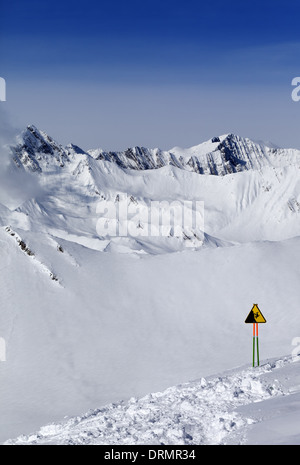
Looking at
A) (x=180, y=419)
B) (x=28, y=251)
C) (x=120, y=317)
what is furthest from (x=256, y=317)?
(x=28, y=251)

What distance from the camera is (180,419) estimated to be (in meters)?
11.8

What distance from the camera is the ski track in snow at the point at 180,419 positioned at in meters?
10.7

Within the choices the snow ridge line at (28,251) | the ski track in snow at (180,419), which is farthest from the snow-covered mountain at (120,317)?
the ski track in snow at (180,419)

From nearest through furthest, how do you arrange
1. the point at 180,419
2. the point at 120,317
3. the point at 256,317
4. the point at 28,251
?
the point at 180,419 → the point at 256,317 → the point at 120,317 → the point at 28,251

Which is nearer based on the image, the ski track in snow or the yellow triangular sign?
the ski track in snow

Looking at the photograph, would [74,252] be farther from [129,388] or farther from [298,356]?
[298,356]

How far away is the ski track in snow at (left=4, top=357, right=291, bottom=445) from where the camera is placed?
35.0 ft

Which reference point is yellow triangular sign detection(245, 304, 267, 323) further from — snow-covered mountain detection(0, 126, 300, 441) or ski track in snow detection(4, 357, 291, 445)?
snow-covered mountain detection(0, 126, 300, 441)

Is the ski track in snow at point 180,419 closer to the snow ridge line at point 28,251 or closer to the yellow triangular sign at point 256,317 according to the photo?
the yellow triangular sign at point 256,317

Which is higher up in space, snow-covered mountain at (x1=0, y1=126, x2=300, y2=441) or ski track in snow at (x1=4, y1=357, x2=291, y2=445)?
snow-covered mountain at (x1=0, y1=126, x2=300, y2=441)

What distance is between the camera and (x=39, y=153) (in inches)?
6905

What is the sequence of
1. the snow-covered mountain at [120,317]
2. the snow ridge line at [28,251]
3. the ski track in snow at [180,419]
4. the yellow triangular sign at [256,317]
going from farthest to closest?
the snow ridge line at [28,251] < the snow-covered mountain at [120,317] < the yellow triangular sign at [256,317] < the ski track in snow at [180,419]

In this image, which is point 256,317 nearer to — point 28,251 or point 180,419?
point 180,419

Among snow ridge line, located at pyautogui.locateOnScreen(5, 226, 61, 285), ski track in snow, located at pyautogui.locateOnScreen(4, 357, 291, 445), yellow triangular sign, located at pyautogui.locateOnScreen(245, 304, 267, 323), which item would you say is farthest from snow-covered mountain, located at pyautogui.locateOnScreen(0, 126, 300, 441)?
yellow triangular sign, located at pyautogui.locateOnScreen(245, 304, 267, 323)
